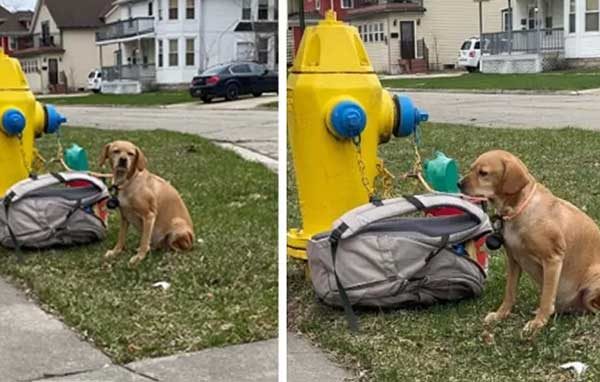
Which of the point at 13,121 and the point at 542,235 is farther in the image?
the point at 13,121

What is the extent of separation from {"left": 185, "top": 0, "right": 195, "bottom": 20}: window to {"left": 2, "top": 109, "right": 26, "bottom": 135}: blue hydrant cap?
2.01m

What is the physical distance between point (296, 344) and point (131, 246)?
1.78m

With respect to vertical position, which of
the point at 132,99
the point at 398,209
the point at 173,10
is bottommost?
the point at 398,209

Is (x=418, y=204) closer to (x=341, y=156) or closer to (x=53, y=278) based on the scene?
(x=341, y=156)

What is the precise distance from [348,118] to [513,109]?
1030 cm

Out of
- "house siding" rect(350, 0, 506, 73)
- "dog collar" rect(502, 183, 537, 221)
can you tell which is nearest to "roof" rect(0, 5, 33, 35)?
"dog collar" rect(502, 183, 537, 221)

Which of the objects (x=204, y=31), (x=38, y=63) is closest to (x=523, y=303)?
(x=204, y=31)

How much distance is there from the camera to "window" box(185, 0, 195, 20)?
10.6 ft

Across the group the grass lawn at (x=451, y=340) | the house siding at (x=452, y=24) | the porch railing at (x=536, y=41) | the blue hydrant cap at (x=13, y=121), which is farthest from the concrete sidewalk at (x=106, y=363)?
the porch railing at (x=536, y=41)

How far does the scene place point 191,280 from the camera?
4.11m

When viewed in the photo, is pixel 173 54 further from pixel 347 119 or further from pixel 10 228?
pixel 10 228

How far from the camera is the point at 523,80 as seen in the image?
2069 centimetres

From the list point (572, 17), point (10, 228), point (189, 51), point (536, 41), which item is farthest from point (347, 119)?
point (572, 17)

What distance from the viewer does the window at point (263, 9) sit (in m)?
2.71
